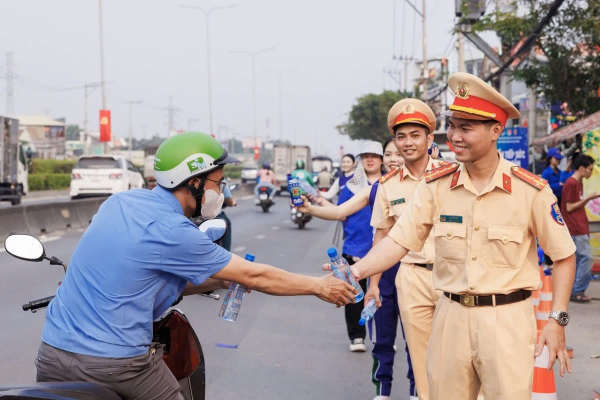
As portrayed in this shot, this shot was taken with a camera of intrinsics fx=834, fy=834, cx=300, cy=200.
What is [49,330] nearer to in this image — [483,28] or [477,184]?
[477,184]

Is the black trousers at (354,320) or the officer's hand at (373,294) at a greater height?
the officer's hand at (373,294)

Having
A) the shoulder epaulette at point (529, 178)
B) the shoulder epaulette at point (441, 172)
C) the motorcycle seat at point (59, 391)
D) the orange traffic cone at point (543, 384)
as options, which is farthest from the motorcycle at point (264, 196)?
the motorcycle seat at point (59, 391)

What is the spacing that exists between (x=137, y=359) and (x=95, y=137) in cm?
13591

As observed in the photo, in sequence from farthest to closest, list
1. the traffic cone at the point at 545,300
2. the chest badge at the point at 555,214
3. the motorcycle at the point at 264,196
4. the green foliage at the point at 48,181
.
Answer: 1. the green foliage at the point at 48,181
2. the motorcycle at the point at 264,196
3. the traffic cone at the point at 545,300
4. the chest badge at the point at 555,214

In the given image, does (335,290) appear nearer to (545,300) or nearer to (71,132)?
(545,300)

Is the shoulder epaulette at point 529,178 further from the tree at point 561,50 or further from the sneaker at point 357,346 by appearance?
the tree at point 561,50

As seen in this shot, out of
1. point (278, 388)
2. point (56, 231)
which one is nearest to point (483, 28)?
point (56, 231)

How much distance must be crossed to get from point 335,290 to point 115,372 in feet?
3.98

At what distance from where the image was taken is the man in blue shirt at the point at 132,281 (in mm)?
3002

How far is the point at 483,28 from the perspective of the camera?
1831cm

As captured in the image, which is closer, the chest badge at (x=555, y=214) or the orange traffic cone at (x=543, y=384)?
the chest badge at (x=555, y=214)

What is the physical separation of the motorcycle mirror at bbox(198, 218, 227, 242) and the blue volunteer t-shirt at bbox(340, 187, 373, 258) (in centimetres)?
423

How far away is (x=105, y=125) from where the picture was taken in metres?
44.4

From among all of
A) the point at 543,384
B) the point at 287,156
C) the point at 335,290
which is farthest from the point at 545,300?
the point at 287,156
